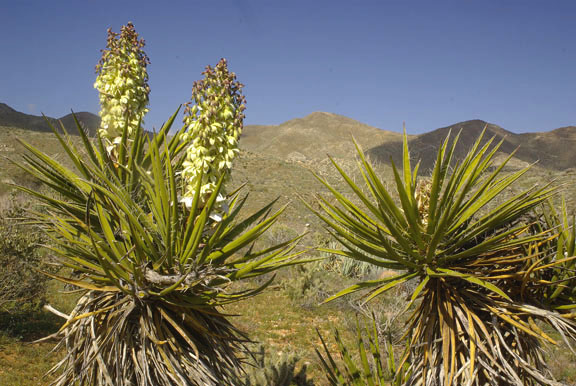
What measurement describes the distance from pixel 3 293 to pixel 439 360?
7.95 m

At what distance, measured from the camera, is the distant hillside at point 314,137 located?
228ft

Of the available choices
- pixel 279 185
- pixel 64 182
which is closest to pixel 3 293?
pixel 64 182

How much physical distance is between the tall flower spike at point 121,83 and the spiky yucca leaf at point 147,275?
474 mm

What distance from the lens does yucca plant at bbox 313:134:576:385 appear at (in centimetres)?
210

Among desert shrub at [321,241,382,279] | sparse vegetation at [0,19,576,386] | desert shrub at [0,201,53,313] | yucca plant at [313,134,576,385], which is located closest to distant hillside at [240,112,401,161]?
desert shrub at [321,241,382,279]

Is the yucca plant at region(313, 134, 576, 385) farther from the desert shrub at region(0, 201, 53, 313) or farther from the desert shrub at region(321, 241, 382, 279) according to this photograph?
the desert shrub at region(321, 241, 382, 279)

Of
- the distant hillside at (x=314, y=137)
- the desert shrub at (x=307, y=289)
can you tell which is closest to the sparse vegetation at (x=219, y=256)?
the desert shrub at (x=307, y=289)

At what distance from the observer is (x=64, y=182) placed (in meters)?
2.41

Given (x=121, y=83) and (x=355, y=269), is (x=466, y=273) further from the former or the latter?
(x=355, y=269)

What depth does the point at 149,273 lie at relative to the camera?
2098 mm

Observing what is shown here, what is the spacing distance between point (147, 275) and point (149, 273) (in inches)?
0.6

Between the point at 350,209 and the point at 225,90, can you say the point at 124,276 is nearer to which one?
the point at 225,90

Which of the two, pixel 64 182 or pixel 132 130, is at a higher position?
pixel 132 130

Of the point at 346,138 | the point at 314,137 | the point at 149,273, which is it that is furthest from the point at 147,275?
the point at 314,137
